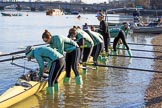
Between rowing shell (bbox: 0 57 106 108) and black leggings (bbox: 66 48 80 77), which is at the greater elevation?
black leggings (bbox: 66 48 80 77)

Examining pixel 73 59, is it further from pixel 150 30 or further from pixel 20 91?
pixel 150 30

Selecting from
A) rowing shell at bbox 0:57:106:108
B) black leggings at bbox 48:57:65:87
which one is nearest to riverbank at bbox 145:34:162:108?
black leggings at bbox 48:57:65:87

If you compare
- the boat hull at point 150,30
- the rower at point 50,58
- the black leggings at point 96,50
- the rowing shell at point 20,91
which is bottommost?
the boat hull at point 150,30

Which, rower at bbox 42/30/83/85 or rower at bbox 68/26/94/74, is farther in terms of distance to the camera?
rower at bbox 68/26/94/74

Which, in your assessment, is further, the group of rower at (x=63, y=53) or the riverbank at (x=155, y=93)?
the riverbank at (x=155, y=93)

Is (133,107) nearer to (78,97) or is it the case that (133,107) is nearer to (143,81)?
(78,97)

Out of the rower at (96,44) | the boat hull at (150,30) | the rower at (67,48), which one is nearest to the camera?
the rower at (67,48)

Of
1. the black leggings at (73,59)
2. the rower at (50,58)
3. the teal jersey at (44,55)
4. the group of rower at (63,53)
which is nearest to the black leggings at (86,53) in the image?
the group of rower at (63,53)

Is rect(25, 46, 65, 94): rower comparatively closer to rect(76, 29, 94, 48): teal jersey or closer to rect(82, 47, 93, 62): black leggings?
rect(76, 29, 94, 48): teal jersey

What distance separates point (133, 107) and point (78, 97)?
2127 millimetres

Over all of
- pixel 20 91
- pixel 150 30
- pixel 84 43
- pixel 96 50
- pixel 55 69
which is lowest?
pixel 150 30

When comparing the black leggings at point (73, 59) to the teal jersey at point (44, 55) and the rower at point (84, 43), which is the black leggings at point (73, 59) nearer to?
the teal jersey at point (44, 55)

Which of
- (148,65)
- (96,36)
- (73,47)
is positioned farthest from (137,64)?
(73,47)

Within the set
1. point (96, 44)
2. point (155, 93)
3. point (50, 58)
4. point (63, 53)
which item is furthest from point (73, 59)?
point (96, 44)
